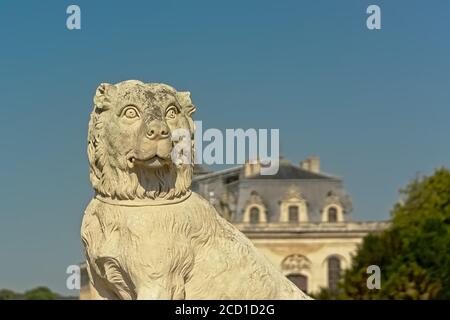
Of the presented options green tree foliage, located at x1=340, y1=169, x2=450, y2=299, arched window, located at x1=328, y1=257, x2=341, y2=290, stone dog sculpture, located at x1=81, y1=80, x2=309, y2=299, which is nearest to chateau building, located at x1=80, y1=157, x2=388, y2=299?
arched window, located at x1=328, y1=257, x2=341, y2=290

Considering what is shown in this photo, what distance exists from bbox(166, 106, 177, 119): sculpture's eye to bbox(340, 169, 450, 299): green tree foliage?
3628cm

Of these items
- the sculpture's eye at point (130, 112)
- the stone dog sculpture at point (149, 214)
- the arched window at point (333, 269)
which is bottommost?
the stone dog sculpture at point (149, 214)

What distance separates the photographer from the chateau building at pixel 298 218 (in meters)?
93.2

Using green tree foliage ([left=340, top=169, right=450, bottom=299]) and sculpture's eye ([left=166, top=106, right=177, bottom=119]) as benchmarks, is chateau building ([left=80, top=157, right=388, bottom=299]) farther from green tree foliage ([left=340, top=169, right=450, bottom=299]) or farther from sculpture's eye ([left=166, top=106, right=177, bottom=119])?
sculpture's eye ([left=166, top=106, right=177, bottom=119])

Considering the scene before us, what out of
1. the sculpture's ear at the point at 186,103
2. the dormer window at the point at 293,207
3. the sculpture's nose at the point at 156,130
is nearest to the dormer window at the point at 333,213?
the dormer window at the point at 293,207

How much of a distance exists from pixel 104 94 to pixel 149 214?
107cm

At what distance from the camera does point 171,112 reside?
12219mm

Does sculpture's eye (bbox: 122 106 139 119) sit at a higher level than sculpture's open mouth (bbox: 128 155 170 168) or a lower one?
higher

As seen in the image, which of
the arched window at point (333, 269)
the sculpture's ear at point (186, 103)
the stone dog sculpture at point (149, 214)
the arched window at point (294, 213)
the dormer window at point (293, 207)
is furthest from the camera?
the arched window at point (294, 213)

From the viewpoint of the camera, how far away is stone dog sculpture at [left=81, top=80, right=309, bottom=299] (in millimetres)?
12078

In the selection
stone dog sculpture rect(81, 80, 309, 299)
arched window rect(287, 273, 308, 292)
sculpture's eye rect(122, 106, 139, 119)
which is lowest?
stone dog sculpture rect(81, 80, 309, 299)

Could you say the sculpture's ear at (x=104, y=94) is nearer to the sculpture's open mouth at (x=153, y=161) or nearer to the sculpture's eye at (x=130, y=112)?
the sculpture's eye at (x=130, y=112)

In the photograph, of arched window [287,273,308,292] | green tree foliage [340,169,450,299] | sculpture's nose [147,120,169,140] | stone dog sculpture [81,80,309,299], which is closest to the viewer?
sculpture's nose [147,120,169,140]
